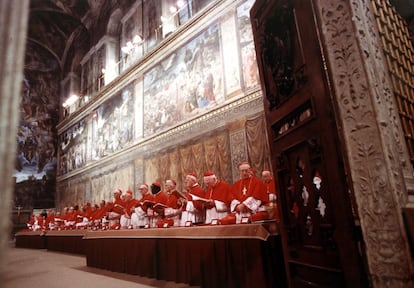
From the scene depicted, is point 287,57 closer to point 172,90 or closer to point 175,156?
point 175,156

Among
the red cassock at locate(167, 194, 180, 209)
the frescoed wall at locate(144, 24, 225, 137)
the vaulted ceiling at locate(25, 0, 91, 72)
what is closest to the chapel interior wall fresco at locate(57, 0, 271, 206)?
the frescoed wall at locate(144, 24, 225, 137)

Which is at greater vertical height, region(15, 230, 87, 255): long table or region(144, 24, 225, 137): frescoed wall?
region(144, 24, 225, 137): frescoed wall

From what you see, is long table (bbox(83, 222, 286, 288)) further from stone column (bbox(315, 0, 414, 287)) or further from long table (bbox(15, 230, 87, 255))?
long table (bbox(15, 230, 87, 255))

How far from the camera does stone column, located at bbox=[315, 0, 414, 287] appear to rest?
1.68 metres

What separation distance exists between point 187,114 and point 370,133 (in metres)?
8.63

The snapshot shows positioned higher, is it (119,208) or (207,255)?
(119,208)

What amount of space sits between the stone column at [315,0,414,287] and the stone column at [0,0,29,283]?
1.86 metres

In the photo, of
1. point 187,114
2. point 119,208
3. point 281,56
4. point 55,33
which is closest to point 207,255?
point 281,56

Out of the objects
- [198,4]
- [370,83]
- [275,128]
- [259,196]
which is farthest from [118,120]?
[370,83]

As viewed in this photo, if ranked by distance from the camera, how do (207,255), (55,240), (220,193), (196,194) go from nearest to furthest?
1. (207,255)
2. (220,193)
3. (196,194)
4. (55,240)

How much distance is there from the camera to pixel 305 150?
2.24 meters

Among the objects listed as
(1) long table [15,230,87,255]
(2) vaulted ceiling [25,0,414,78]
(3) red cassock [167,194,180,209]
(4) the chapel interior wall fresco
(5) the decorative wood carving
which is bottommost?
(1) long table [15,230,87,255]

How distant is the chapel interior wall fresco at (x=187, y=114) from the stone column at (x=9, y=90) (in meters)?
6.79

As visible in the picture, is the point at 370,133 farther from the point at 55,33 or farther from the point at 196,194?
the point at 55,33
